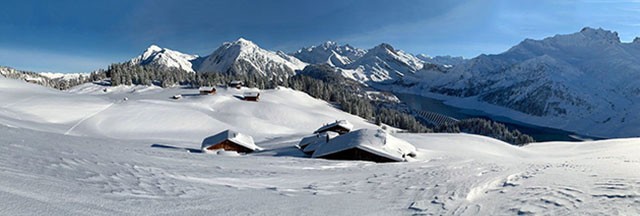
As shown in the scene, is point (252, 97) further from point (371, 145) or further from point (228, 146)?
point (371, 145)

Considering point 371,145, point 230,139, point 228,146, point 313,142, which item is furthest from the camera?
point 228,146

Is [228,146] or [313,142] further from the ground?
[313,142]

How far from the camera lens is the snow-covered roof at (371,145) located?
104ft

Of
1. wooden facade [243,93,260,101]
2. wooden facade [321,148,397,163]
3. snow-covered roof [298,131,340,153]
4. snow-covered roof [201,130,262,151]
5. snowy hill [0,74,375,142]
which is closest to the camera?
wooden facade [321,148,397,163]

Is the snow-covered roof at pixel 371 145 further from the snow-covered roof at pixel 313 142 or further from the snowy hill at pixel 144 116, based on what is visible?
the snowy hill at pixel 144 116

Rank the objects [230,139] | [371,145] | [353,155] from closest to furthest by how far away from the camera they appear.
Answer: [371,145] < [353,155] < [230,139]

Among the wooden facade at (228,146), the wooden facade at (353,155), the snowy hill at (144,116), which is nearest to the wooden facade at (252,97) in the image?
the snowy hill at (144,116)

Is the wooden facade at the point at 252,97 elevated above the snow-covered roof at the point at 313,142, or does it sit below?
above

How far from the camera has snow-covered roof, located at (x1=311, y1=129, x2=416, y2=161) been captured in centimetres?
3155

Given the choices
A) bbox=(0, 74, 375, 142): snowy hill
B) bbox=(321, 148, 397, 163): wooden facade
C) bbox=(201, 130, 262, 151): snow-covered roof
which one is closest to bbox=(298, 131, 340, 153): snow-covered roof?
bbox=(321, 148, 397, 163): wooden facade

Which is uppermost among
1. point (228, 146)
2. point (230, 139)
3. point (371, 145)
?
point (371, 145)

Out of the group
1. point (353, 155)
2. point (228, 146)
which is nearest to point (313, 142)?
point (353, 155)

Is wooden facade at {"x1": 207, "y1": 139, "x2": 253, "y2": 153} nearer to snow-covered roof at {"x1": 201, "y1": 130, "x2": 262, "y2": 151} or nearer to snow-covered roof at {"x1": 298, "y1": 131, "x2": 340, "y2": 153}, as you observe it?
snow-covered roof at {"x1": 201, "y1": 130, "x2": 262, "y2": 151}

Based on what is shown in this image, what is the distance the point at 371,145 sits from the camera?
32188mm
